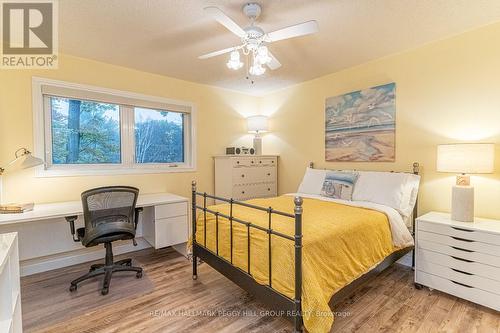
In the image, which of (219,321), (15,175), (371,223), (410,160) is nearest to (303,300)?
(219,321)

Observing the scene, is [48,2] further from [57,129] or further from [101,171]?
[101,171]

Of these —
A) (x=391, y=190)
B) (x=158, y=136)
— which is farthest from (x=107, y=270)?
(x=391, y=190)

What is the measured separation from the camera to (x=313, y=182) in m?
3.41

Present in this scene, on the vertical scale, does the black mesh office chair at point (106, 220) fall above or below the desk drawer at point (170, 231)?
above

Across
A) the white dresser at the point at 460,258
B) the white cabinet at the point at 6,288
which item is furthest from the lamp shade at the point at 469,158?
the white cabinet at the point at 6,288

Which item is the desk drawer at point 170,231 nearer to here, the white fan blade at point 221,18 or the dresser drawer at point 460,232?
the white fan blade at point 221,18

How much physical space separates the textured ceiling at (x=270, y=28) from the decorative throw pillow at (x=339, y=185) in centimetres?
143

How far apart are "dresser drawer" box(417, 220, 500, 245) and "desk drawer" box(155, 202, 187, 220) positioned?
2584 millimetres

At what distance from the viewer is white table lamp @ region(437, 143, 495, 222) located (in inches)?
82.2

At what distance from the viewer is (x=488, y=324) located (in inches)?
73.5

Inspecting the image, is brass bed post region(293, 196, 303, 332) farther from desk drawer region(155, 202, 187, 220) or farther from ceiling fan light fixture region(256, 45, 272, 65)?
desk drawer region(155, 202, 187, 220)

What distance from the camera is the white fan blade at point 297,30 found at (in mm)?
1673

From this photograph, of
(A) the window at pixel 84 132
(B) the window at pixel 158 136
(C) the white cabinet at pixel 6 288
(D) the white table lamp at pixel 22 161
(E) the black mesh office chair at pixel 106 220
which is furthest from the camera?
(B) the window at pixel 158 136

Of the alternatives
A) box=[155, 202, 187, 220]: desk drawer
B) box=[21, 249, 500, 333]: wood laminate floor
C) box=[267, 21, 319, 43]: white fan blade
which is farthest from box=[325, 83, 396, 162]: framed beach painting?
box=[155, 202, 187, 220]: desk drawer
